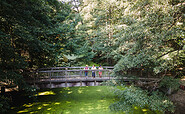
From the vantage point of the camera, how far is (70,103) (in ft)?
24.4

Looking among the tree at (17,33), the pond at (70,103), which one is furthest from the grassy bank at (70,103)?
the tree at (17,33)

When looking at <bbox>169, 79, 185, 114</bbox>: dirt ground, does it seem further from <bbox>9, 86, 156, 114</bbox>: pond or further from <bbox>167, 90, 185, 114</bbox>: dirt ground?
<bbox>9, 86, 156, 114</bbox>: pond

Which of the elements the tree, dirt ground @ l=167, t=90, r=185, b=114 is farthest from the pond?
the tree

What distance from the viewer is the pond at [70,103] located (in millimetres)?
6470

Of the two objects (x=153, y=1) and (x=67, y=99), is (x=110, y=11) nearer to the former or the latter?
(x=153, y=1)

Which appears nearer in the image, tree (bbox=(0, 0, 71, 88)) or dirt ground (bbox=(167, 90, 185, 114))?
tree (bbox=(0, 0, 71, 88))

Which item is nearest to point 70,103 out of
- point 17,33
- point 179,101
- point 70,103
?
point 70,103

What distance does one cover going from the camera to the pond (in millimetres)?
6470

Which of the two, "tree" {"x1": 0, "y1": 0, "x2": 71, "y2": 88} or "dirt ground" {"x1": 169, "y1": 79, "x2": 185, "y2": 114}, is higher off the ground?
"tree" {"x1": 0, "y1": 0, "x2": 71, "y2": 88}

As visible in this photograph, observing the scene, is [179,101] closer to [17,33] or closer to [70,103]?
[70,103]

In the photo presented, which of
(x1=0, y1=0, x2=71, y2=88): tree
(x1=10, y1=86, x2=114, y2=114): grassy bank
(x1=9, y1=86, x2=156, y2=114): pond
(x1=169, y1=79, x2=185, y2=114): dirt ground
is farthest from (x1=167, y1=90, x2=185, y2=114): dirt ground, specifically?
(x1=0, y1=0, x2=71, y2=88): tree

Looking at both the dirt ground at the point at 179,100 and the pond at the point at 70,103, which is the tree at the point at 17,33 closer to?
the pond at the point at 70,103

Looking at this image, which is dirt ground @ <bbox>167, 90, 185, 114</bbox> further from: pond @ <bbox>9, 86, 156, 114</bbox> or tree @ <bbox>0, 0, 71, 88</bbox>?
tree @ <bbox>0, 0, 71, 88</bbox>

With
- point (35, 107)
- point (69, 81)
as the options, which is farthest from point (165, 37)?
point (35, 107)
